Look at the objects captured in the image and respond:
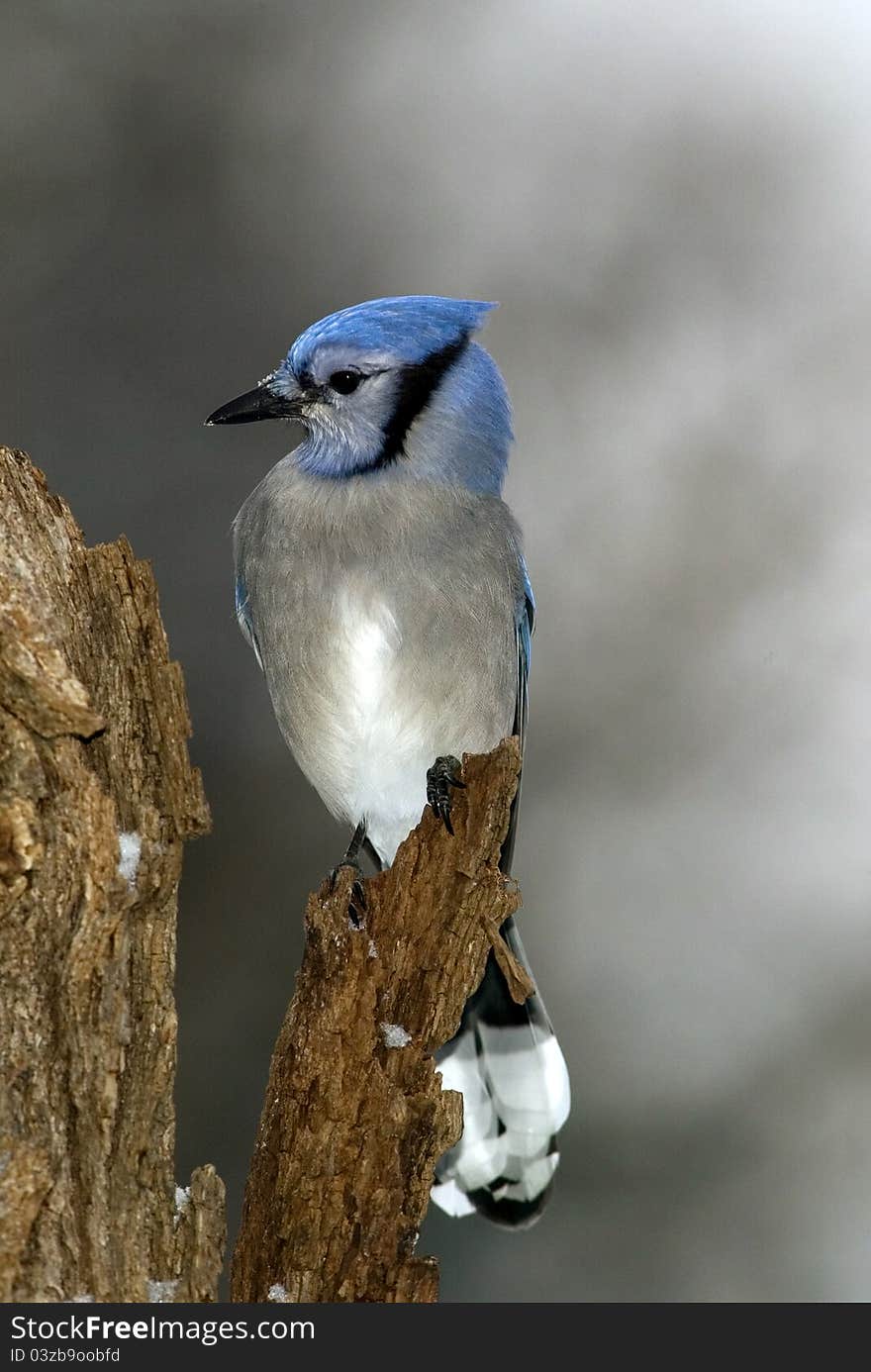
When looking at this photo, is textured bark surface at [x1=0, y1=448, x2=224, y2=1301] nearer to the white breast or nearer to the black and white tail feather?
the white breast

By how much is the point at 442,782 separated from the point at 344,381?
0.86m

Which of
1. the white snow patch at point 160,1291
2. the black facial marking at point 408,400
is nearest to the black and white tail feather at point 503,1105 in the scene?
the black facial marking at point 408,400

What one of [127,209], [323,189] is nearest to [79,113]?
[127,209]

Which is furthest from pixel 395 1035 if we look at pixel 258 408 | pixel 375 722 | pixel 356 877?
pixel 258 408

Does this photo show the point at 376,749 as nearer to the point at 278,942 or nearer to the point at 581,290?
the point at 278,942

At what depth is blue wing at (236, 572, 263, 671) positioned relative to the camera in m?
2.92

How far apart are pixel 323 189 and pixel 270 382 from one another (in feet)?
4.06

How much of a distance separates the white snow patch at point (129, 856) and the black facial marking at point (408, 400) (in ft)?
3.96

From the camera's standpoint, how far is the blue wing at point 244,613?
292 cm

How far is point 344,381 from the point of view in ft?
9.09

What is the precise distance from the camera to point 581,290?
3.88 m

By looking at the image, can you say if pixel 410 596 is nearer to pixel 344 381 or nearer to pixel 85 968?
pixel 344 381

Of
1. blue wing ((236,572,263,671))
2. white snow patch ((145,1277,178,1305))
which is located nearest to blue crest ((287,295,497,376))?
blue wing ((236,572,263,671))
